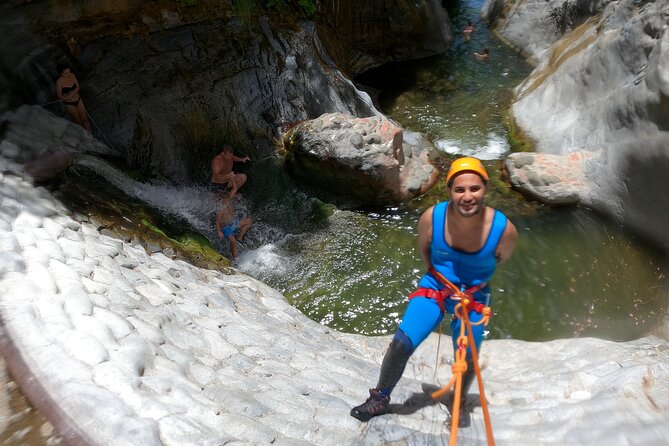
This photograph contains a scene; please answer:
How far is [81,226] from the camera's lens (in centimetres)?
393

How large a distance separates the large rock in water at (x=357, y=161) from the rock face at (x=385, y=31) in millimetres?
3995

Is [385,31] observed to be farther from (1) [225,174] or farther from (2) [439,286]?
(2) [439,286]

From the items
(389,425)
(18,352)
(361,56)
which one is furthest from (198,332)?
(361,56)

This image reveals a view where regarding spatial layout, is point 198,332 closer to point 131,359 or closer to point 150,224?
point 131,359

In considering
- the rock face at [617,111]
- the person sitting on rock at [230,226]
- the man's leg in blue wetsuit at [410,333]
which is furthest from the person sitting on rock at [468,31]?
the man's leg in blue wetsuit at [410,333]

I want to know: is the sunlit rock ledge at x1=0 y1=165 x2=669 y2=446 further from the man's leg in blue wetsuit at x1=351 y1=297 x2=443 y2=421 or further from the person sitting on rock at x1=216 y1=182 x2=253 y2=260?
the person sitting on rock at x1=216 y1=182 x2=253 y2=260

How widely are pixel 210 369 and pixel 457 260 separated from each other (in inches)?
62.8

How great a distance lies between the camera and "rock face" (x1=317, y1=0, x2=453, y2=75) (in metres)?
10.9

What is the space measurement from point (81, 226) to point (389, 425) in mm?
2989

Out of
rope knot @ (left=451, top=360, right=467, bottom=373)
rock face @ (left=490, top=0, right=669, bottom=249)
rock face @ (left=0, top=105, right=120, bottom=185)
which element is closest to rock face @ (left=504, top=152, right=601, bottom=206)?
rock face @ (left=490, top=0, right=669, bottom=249)

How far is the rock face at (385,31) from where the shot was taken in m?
10.9

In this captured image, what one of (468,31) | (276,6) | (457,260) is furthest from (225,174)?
(468,31)

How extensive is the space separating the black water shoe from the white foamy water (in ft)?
19.8

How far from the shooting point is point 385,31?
11.8m
